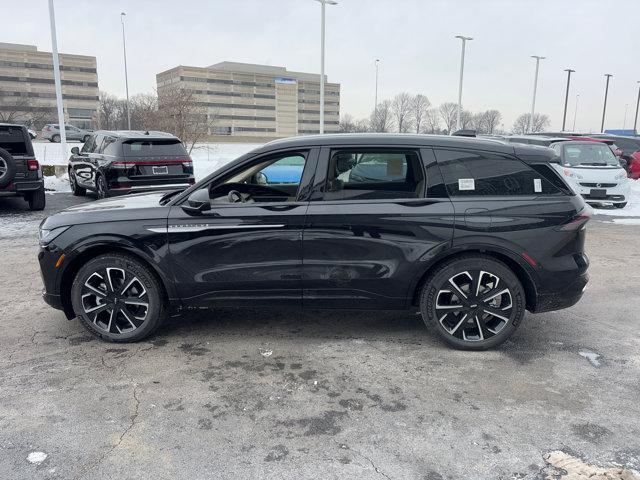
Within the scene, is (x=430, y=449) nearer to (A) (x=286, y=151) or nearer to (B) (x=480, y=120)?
(A) (x=286, y=151)

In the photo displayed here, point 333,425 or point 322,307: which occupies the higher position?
point 322,307

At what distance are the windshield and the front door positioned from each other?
37.8ft

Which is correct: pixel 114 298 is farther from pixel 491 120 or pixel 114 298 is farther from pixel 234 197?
pixel 491 120

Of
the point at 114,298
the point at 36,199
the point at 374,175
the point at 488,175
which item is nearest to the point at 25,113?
the point at 36,199

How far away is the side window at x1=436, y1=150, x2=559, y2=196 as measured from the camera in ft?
13.6

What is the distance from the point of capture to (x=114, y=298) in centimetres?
426

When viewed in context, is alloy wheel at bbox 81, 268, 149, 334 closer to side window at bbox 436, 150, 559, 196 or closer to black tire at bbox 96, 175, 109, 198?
side window at bbox 436, 150, 559, 196

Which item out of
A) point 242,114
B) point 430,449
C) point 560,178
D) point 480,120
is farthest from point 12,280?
point 242,114

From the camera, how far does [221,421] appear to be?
3195 millimetres

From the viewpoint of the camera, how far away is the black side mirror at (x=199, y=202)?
405cm

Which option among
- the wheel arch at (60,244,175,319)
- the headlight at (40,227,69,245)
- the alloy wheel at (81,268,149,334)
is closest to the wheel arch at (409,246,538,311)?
the wheel arch at (60,244,175,319)

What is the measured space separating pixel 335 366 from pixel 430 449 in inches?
45.9

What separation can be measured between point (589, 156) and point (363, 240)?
39.3 ft

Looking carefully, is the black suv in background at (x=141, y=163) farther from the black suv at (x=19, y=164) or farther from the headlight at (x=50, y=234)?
the headlight at (x=50, y=234)
